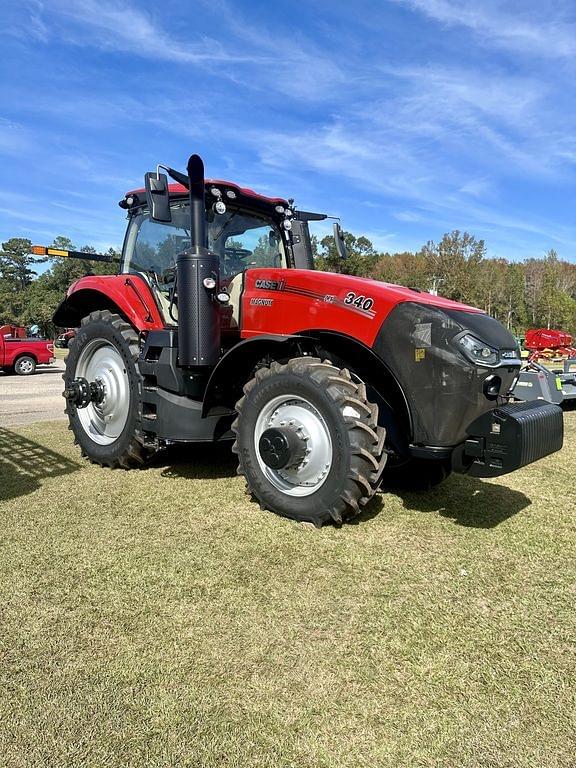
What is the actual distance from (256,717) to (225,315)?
10.00 ft

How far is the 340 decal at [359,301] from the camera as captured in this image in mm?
3504

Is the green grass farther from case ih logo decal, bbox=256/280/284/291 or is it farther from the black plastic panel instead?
case ih logo decal, bbox=256/280/284/291

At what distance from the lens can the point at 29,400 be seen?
1038 centimetres

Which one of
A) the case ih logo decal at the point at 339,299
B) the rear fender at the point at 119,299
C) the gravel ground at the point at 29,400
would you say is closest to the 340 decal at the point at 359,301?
the case ih logo decal at the point at 339,299

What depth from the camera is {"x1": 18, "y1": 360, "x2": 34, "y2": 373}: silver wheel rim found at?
663 inches

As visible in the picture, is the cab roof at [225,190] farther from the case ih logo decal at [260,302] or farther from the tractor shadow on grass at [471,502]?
the tractor shadow on grass at [471,502]

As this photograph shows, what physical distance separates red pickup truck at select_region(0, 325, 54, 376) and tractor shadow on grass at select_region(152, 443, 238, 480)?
42.2 ft

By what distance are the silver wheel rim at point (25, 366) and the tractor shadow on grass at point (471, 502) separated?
602 inches

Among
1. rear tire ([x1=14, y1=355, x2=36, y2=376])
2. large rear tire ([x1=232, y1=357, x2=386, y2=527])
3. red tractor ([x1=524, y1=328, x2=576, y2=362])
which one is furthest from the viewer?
red tractor ([x1=524, y1=328, x2=576, y2=362])

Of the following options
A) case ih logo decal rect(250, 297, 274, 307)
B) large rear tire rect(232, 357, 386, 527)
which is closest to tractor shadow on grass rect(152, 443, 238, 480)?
large rear tire rect(232, 357, 386, 527)

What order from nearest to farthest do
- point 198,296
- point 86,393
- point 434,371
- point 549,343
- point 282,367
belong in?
point 434,371
point 282,367
point 198,296
point 86,393
point 549,343

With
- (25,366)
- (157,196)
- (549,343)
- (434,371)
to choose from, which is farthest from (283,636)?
(549,343)

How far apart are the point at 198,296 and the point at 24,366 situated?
48.5 feet

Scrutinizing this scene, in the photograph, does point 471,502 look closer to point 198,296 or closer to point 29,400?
point 198,296
